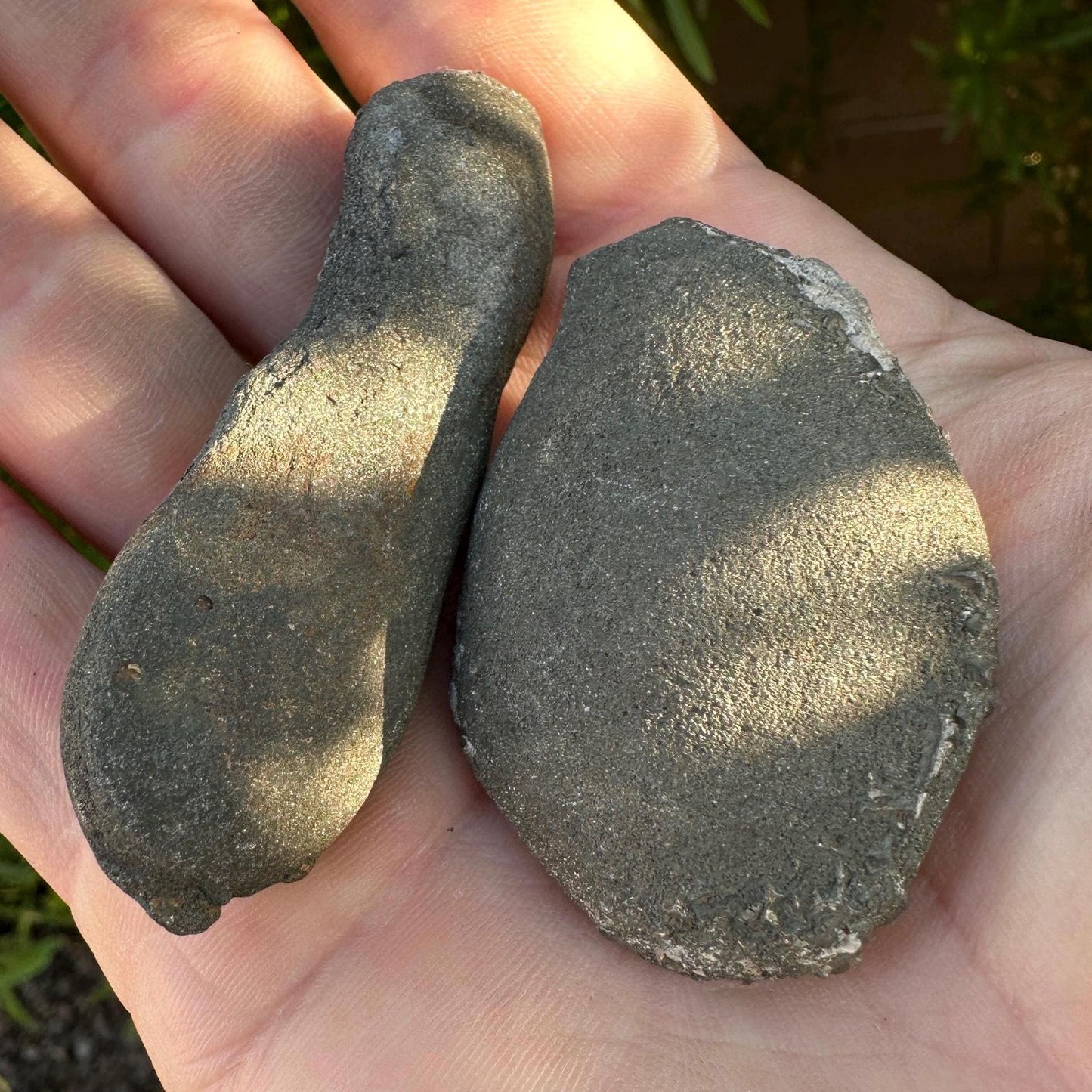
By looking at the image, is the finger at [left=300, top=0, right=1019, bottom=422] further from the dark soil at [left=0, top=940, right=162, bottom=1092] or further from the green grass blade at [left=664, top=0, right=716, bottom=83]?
the dark soil at [left=0, top=940, right=162, bottom=1092]

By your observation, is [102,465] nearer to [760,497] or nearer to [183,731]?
[183,731]

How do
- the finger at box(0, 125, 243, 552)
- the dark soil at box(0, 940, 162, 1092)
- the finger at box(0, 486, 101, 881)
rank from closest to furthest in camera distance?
the finger at box(0, 486, 101, 881) < the finger at box(0, 125, 243, 552) < the dark soil at box(0, 940, 162, 1092)

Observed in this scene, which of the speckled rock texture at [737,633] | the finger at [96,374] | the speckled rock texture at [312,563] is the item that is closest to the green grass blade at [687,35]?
the speckled rock texture at [312,563]

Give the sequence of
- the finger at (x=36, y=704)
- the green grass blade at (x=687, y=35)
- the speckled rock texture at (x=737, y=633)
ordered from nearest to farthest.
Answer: the speckled rock texture at (x=737, y=633) < the finger at (x=36, y=704) < the green grass blade at (x=687, y=35)

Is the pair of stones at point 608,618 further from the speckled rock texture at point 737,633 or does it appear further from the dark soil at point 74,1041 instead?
the dark soil at point 74,1041

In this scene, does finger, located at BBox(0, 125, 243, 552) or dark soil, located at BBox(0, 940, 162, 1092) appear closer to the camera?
finger, located at BBox(0, 125, 243, 552)

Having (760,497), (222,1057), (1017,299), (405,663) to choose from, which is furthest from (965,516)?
(1017,299)

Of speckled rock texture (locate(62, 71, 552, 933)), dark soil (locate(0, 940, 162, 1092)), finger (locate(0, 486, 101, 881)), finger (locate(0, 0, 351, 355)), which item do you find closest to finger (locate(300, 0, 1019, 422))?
finger (locate(0, 0, 351, 355))

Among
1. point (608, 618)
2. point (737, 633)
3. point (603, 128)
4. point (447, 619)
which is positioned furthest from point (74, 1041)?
point (603, 128)
